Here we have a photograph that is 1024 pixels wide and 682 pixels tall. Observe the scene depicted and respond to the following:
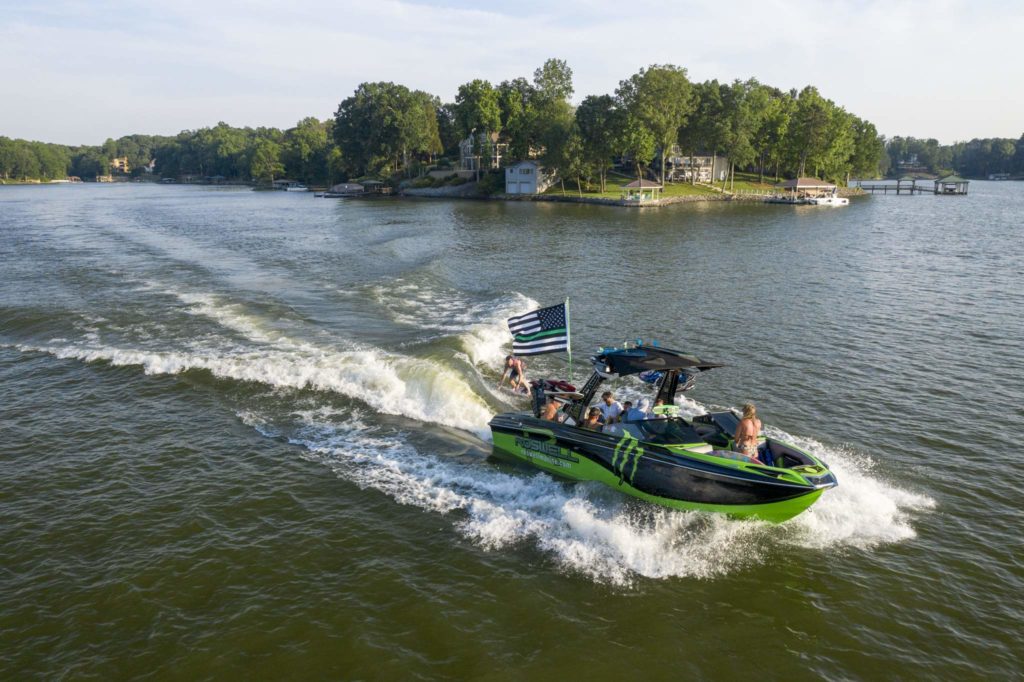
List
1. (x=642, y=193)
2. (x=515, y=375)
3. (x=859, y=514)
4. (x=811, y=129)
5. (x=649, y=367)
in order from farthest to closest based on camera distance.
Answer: (x=811, y=129), (x=642, y=193), (x=515, y=375), (x=649, y=367), (x=859, y=514)

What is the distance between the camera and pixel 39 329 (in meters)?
27.2

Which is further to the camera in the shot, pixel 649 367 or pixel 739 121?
pixel 739 121

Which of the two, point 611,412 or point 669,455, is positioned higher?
point 611,412

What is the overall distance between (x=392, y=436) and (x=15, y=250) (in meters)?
48.5

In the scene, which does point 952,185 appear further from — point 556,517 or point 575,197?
point 556,517

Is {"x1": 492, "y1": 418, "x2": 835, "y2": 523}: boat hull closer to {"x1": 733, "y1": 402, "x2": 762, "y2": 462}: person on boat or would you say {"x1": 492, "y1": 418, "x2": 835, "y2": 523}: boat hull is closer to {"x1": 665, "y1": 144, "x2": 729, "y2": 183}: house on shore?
{"x1": 733, "y1": 402, "x2": 762, "y2": 462}: person on boat

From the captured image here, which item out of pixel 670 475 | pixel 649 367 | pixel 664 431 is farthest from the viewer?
pixel 649 367

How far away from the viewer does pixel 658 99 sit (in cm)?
9888

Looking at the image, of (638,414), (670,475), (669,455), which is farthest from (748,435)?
(638,414)

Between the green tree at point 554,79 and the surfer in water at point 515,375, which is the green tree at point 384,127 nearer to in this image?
the green tree at point 554,79

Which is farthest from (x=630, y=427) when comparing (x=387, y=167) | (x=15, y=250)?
(x=387, y=167)

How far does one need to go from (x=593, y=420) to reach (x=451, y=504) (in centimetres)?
395

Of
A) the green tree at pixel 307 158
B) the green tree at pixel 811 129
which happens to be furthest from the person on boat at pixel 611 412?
the green tree at pixel 307 158

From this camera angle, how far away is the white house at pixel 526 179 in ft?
368
